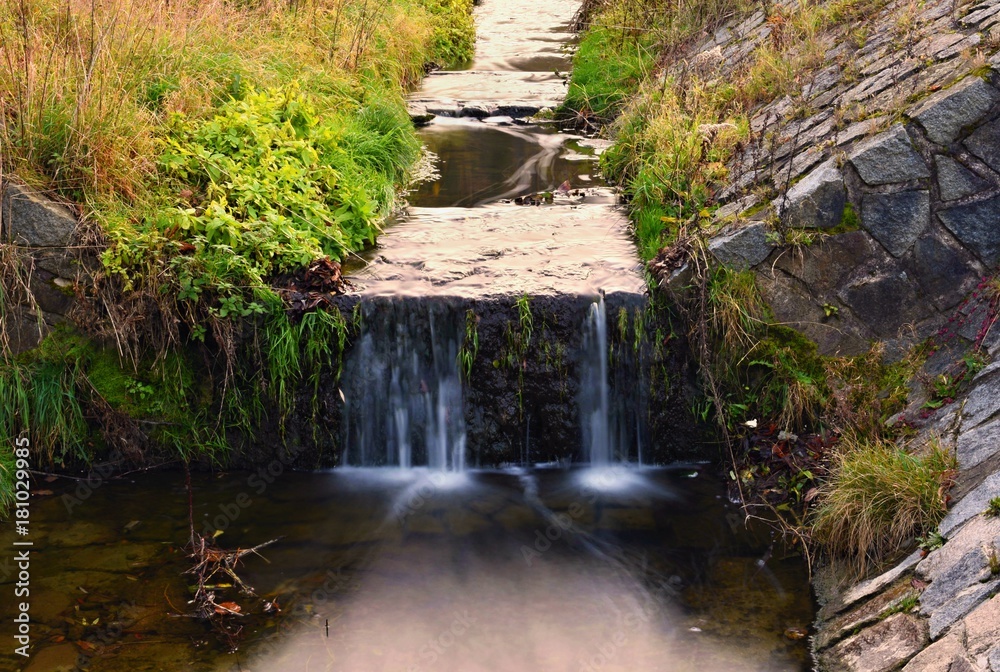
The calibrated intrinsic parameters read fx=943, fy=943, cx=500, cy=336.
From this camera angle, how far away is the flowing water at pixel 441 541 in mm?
4605

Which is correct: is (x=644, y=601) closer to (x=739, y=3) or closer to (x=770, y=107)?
(x=770, y=107)

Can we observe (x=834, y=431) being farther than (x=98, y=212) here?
No

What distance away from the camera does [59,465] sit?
606cm

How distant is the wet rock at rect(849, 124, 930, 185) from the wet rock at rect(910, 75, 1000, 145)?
0.16 m

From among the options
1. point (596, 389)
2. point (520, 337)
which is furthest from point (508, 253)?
point (596, 389)

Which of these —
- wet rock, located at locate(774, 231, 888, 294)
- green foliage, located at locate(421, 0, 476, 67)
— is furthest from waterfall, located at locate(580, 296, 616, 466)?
green foliage, located at locate(421, 0, 476, 67)

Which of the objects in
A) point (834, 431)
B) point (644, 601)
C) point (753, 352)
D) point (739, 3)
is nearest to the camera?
point (644, 601)

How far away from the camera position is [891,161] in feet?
19.5

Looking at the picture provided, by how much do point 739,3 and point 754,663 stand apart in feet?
27.3

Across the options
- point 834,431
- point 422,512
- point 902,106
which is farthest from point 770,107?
point 422,512

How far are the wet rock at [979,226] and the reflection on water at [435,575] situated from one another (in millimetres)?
2198

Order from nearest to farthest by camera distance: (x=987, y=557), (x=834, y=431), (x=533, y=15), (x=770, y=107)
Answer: (x=987, y=557)
(x=834, y=431)
(x=770, y=107)
(x=533, y=15)

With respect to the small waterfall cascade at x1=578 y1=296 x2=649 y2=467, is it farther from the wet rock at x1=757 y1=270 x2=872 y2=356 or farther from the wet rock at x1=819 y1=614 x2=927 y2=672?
the wet rock at x1=819 y1=614 x2=927 y2=672

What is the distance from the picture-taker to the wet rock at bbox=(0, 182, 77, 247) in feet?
19.6
